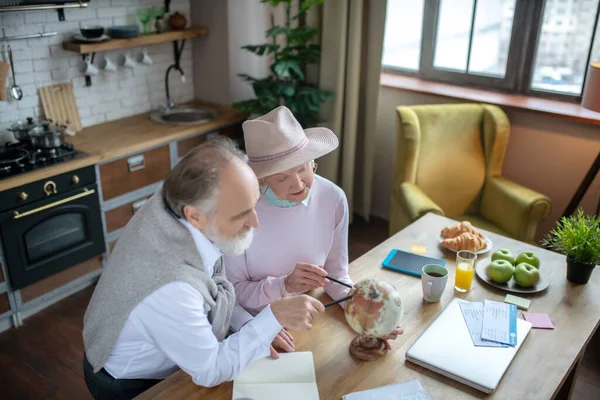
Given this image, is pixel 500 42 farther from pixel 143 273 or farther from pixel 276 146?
pixel 143 273

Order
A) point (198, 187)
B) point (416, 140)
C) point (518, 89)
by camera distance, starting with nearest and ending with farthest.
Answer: point (198, 187)
point (416, 140)
point (518, 89)

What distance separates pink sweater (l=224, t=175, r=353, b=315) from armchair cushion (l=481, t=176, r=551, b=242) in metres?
1.36

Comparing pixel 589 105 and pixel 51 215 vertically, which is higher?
pixel 589 105

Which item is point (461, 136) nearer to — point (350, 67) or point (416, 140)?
point (416, 140)

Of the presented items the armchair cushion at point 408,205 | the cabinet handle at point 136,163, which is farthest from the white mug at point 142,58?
the armchair cushion at point 408,205

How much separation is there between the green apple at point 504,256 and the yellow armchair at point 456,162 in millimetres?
1040

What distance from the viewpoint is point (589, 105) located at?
2.78m

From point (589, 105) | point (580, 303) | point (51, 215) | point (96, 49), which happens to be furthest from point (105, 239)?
point (589, 105)

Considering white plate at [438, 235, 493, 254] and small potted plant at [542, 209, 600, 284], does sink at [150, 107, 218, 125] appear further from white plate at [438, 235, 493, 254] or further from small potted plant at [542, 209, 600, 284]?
small potted plant at [542, 209, 600, 284]

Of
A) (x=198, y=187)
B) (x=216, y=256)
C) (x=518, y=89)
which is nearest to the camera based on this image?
(x=198, y=187)

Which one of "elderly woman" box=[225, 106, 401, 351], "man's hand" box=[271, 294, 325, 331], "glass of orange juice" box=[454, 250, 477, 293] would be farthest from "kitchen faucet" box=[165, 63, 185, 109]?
"man's hand" box=[271, 294, 325, 331]

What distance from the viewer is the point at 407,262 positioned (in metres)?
2.00

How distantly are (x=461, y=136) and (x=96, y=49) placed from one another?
2125 millimetres

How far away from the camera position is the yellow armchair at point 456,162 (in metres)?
3.09
